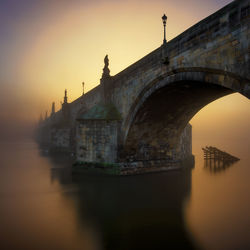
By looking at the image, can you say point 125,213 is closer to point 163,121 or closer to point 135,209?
point 135,209

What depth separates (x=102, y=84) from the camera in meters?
16.9

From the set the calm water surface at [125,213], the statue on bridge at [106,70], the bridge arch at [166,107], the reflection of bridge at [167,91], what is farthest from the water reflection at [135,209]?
the statue on bridge at [106,70]

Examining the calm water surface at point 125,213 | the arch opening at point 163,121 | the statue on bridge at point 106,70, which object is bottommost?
the calm water surface at point 125,213

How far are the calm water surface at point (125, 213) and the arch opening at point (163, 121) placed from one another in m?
2.28

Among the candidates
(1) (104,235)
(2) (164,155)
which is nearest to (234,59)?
(1) (104,235)

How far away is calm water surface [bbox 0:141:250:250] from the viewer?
5.98 m

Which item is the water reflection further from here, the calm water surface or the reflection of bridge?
the reflection of bridge

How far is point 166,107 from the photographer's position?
1375 centimetres

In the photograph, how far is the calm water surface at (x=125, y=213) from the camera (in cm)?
598

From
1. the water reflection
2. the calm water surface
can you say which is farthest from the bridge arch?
the calm water surface

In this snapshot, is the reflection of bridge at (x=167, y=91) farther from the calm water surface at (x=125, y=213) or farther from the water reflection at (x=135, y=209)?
the calm water surface at (x=125, y=213)

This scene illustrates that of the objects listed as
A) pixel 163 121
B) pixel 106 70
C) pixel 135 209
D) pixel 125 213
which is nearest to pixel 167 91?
pixel 163 121

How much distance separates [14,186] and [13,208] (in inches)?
166

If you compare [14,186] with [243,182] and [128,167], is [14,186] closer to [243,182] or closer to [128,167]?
[128,167]
